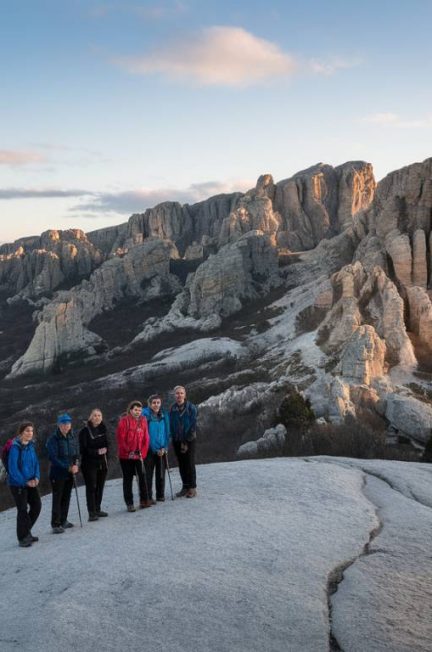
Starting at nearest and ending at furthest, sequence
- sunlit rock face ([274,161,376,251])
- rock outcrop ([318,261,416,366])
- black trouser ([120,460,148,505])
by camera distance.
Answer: black trouser ([120,460,148,505]) → rock outcrop ([318,261,416,366]) → sunlit rock face ([274,161,376,251])

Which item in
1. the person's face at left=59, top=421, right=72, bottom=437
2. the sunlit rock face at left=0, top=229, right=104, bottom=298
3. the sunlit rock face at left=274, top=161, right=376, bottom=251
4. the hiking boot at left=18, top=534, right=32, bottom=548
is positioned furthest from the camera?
the sunlit rock face at left=0, top=229, right=104, bottom=298

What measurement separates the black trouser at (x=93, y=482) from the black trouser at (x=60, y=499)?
0.31m

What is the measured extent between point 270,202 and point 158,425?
12068cm

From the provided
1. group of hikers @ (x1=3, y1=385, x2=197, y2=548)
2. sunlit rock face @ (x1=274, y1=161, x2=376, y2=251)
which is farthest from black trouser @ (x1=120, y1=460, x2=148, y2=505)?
sunlit rock face @ (x1=274, y1=161, x2=376, y2=251)

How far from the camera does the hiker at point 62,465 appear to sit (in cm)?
987

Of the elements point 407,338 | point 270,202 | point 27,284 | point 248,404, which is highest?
point 270,202

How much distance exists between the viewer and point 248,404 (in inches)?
1395

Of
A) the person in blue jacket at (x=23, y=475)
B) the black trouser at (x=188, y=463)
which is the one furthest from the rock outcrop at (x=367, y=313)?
the person in blue jacket at (x=23, y=475)

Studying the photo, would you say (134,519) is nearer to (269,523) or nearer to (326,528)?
(269,523)

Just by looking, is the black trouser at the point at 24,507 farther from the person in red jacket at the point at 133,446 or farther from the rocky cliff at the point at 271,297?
the rocky cliff at the point at 271,297

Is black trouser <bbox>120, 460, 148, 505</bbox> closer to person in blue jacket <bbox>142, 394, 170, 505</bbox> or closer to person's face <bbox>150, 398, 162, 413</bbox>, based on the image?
person in blue jacket <bbox>142, 394, 170, 505</bbox>

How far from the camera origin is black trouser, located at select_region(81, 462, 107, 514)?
406 inches

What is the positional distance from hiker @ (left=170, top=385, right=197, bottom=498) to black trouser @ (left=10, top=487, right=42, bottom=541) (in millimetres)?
2853

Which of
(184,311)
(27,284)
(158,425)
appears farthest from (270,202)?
(158,425)
